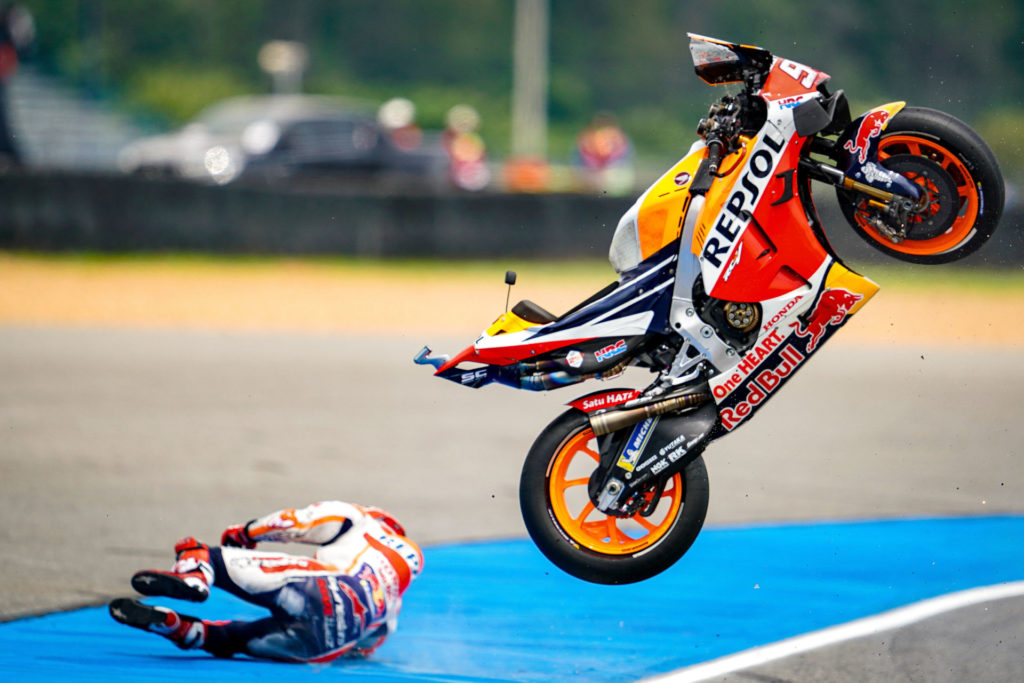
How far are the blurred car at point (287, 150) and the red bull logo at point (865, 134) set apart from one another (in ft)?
65.9

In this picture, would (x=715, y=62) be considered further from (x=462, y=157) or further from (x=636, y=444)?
(x=462, y=157)

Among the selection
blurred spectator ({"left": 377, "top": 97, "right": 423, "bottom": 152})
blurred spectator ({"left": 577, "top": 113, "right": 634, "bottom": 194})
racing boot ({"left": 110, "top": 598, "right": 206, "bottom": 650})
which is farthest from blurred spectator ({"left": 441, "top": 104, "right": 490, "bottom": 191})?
racing boot ({"left": 110, "top": 598, "right": 206, "bottom": 650})

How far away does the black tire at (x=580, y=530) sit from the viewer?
486 cm

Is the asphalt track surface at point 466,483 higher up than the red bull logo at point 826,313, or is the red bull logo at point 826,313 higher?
the red bull logo at point 826,313

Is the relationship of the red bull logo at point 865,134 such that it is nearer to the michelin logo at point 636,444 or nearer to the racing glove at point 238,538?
the michelin logo at point 636,444

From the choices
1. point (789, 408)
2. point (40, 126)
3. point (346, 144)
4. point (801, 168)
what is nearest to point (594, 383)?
point (789, 408)

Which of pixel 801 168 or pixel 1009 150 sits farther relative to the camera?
pixel 1009 150

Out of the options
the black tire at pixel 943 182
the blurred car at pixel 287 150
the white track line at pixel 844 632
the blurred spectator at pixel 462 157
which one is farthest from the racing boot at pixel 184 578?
the blurred spectator at pixel 462 157

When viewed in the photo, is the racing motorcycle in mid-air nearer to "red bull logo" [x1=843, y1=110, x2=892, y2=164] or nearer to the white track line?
"red bull logo" [x1=843, y1=110, x2=892, y2=164]

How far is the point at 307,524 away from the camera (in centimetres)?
555

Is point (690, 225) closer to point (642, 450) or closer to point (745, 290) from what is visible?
point (745, 290)

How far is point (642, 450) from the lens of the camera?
484cm

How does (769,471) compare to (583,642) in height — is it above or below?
below

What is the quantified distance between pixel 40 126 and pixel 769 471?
2550 centimetres
